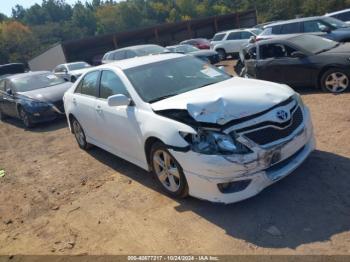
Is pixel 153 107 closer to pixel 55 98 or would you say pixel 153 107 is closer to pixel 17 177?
pixel 17 177

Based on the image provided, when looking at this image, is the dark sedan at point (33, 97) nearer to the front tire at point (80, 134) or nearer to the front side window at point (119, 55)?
the front tire at point (80, 134)

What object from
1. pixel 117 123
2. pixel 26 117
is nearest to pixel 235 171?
pixel 117 123

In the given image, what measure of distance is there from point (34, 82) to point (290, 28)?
921 cm

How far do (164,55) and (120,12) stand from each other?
105 m

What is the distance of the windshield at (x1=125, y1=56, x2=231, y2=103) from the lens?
206 inches

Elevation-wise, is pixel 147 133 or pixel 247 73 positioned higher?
pixel 147 133

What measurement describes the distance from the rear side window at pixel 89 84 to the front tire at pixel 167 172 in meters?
2.00

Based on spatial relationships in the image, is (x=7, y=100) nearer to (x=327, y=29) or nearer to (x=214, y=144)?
(x=214, y=144)

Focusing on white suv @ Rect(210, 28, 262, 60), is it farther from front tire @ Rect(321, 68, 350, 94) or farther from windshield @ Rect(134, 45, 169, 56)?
front tire @ Rect(321, 68, 350, 94)

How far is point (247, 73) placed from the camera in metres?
10.6

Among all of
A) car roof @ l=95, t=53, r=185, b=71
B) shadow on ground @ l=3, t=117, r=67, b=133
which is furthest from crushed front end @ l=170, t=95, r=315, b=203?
shadow on ground @ l=3, t=117, r=67, b=133

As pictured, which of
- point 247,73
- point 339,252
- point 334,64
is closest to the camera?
point 339,252

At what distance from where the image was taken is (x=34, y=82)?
39.7 ft

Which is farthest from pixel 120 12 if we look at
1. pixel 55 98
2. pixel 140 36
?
pixel 55 98
